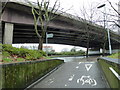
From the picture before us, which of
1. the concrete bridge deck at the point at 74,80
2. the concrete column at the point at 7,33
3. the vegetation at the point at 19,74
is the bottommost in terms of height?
the concrete bridge deck at the point at 74,80

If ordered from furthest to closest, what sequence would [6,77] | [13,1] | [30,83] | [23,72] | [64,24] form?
[64,24], [13,1], [30,83], [23,72], [6,77]

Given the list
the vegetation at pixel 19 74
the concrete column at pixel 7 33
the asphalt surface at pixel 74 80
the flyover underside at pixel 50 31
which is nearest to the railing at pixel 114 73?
the asphalt surface at pixel 74 80

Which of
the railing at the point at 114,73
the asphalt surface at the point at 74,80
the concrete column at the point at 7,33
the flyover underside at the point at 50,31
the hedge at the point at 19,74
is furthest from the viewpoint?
the flyover underside at the point at 50,31

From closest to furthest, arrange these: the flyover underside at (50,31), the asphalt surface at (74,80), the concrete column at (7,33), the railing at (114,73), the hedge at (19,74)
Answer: the railing at (114,73) → the hedge at (19,74) → the asphalt surface at (74,80) → the concrete column at (7,33) → the flyover underside at (50,31)

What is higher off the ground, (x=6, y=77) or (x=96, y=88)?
(x=6, y=77)

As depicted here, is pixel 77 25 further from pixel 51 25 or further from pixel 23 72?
pixel 23 72

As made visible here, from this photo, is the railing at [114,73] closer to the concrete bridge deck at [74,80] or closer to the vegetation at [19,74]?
the concrete bridge deck at [74,80]

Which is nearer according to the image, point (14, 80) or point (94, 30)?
point (14, 80)

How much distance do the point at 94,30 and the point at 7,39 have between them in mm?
22420

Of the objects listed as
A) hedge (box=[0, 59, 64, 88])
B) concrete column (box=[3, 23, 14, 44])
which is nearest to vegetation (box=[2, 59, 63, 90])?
hedge (box=[0, 59, 64, 88])

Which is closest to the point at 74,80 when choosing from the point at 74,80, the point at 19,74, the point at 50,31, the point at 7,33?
the point at 74,80

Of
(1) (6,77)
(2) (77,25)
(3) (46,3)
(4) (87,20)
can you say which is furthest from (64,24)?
(1) (6,77)

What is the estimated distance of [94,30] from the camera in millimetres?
33875

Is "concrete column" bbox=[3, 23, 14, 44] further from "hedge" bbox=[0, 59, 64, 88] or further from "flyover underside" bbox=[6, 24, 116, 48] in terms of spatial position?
"hedge" bbox=[0, 59, 64, 88]
